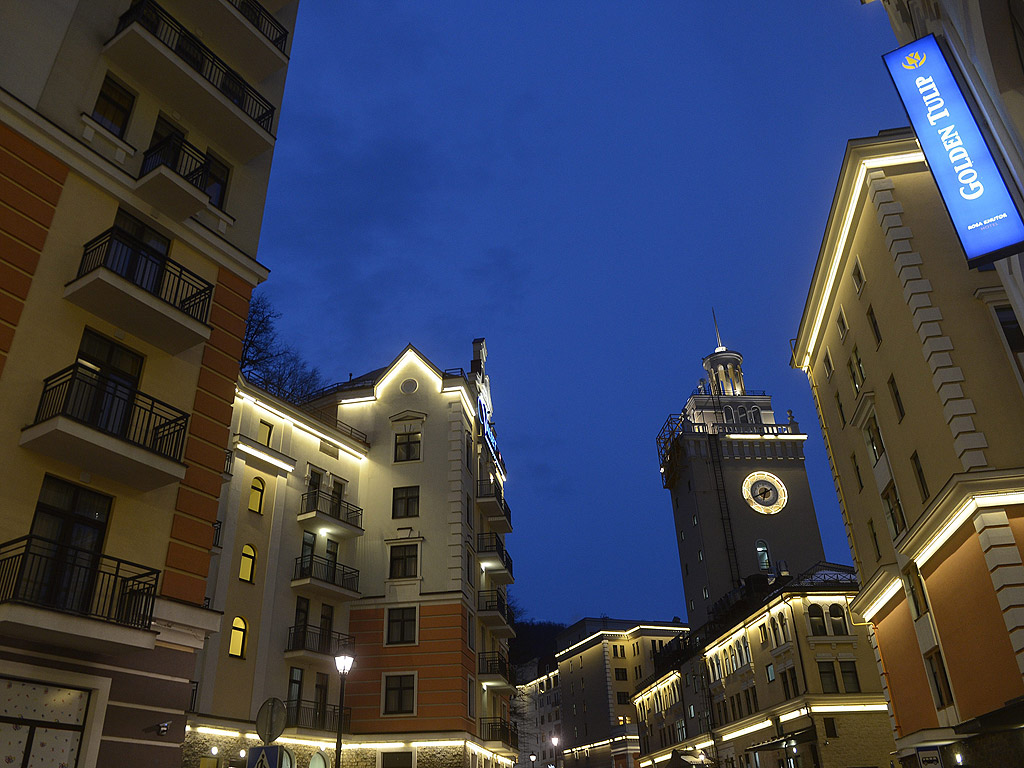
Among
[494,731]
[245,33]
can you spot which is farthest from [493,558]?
[245,33]

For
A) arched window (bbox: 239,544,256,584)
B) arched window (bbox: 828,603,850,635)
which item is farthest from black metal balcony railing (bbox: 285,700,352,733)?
arched window (bbox: 828,603,850,635)

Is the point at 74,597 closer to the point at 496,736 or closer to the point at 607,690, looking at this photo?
the point at 496,736

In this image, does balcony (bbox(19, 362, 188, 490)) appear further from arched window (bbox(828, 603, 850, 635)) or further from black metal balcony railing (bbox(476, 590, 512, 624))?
arched window (bbox(828, 603, 850, 635))

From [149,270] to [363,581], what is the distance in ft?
76.1

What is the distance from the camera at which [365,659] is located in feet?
111

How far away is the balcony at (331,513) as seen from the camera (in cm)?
3291

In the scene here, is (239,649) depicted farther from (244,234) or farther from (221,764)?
(244,234)

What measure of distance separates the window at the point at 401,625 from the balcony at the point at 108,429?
21.9 metres

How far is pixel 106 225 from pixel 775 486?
64122mm

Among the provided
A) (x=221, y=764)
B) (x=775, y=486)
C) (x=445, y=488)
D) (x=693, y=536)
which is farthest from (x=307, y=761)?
(x=775, y=486)

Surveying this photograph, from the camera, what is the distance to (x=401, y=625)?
34812 millimetres

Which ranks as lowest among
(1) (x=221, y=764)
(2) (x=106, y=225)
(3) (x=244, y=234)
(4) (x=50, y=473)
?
(1) (x=221, y=764)

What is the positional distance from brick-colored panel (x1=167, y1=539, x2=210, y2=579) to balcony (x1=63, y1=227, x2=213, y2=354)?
434 centimetres

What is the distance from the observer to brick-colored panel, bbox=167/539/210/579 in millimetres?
14805
